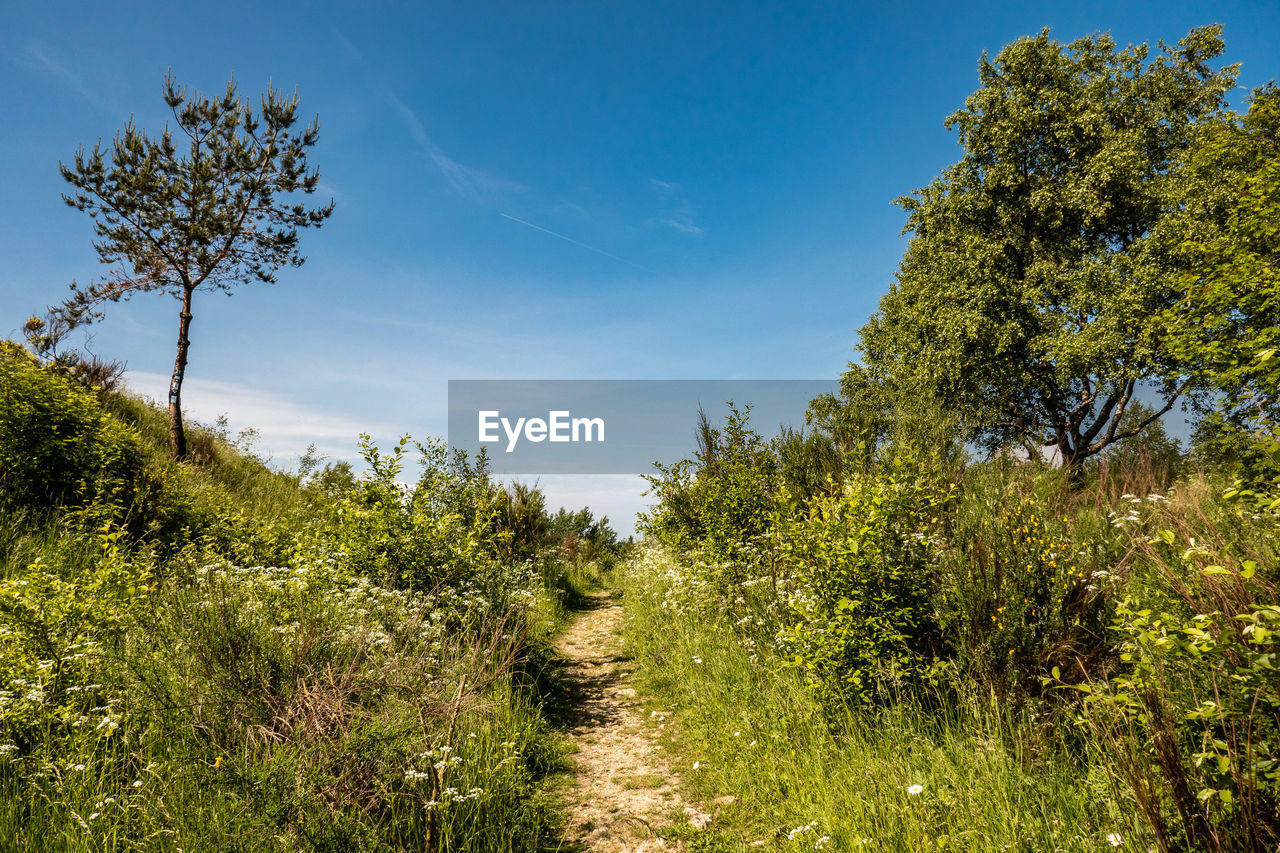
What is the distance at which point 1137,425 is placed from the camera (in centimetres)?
1734

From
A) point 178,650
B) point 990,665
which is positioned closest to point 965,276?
point 990,665

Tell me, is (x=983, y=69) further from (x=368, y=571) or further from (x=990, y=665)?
(x=368, y=571)

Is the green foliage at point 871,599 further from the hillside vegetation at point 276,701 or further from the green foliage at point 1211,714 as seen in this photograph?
the hillside vegetation at point 276,701

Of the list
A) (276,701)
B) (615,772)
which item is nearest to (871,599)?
(615,772)

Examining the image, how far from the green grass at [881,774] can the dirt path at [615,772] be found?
0.29 meters

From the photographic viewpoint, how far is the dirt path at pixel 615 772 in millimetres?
3797

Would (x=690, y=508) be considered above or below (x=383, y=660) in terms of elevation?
above

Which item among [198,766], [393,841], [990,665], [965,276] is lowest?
[393,841]

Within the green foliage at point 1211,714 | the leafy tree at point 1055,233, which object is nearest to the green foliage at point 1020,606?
the green foliage at point 1211,714

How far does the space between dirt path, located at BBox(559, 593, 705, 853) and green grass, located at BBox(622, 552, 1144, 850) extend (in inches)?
11.3

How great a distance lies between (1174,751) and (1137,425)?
69.9 feet

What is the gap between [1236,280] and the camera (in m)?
6.09

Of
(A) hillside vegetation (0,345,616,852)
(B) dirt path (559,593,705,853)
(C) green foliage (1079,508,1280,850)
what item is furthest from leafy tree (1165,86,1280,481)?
(A) hillside vegetation (0,345,616,852)

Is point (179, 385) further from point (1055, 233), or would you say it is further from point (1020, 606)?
point (1055, 233)
